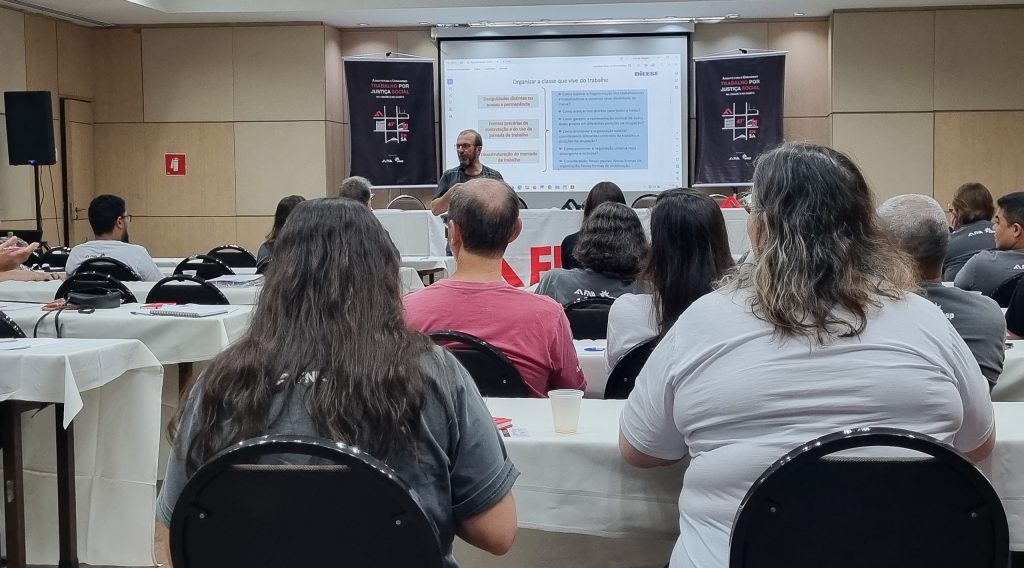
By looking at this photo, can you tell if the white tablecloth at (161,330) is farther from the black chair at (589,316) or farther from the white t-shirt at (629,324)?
the white t-shirt at (629,324)

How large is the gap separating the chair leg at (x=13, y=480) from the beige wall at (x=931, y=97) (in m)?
9.14

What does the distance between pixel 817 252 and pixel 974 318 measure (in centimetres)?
129

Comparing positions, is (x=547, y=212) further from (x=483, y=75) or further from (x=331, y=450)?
(x=331, y=450)

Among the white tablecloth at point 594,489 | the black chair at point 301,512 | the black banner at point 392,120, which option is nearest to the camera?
the black chair at point 301,512

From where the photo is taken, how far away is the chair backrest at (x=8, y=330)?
3.15 m

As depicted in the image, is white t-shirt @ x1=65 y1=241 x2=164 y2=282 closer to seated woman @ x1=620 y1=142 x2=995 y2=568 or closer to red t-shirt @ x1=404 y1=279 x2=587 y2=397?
red t-shirt @ x1=404 y1=279 x2=587 y2=397

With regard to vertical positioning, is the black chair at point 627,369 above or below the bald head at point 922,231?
below

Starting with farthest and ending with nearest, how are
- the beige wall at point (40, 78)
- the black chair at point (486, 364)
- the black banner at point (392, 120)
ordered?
the black banner at point (392, 120)
the beige wall at point (40, 78)
the black chair at point (486, 364)

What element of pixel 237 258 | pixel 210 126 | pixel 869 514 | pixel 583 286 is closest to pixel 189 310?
pixel 583 286

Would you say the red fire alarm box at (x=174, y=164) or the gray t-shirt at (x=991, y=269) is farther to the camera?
the red fire alarm box at (x=174, y=164)

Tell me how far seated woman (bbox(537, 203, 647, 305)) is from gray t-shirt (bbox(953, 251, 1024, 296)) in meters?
2.00

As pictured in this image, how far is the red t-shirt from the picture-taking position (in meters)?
2.65

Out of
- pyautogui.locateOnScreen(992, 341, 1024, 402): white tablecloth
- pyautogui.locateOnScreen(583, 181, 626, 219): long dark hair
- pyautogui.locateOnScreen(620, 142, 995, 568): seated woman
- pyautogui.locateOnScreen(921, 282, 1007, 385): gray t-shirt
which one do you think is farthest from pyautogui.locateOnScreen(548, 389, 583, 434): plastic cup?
pyautogui.locateOnScreen(583, 181, 626, 219): long dark hair

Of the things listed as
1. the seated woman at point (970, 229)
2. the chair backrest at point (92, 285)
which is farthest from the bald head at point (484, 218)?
the seated woman at point (970, 229)
